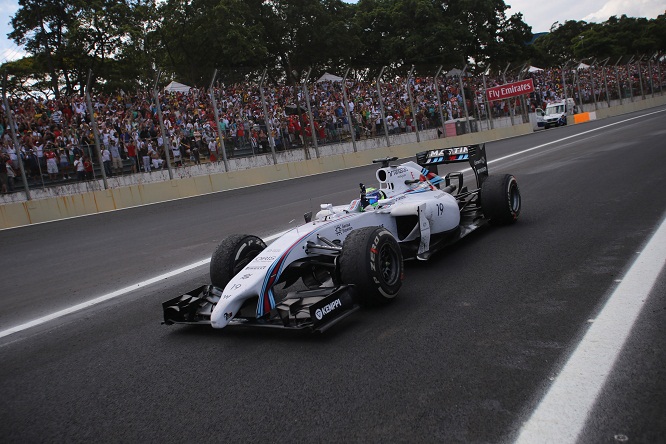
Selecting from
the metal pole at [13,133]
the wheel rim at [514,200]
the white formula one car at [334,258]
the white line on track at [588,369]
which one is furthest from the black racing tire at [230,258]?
the metal pole at [13,133]

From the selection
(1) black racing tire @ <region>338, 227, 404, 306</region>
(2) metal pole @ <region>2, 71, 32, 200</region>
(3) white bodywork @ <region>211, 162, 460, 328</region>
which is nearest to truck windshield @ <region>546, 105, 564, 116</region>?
(2) metal pole @ <region>2, 71, 32, 200</region>

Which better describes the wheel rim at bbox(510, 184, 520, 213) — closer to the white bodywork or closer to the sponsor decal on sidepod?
the white bodywork

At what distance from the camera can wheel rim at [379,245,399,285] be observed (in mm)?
4914

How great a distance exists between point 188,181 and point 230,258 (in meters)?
12.5

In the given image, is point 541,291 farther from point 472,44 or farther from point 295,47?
point 472,44

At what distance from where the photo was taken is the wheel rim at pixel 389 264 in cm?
491

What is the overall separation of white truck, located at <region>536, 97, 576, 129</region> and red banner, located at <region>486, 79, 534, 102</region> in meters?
8.19

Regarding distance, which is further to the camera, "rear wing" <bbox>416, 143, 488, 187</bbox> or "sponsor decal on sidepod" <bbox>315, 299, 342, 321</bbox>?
"rear wing" <bbox>416, 143, 488, 187</bbox>

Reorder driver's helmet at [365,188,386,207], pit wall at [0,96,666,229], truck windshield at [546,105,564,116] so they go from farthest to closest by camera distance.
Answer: truck windshield at [546,105,564,116]
pit wall at [0,96,666,229]
driver's helmet at [365,188,386,207]

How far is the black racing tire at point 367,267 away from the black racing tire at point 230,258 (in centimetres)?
117

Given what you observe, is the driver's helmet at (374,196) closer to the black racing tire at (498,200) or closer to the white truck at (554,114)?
the black racing tire at (498,200)

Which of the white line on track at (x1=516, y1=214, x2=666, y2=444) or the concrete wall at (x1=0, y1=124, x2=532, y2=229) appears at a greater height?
the concrete wall at (x1=0, y1=124, x2=532, y2=229)

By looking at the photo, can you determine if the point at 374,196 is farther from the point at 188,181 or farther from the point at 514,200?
the point at 188,181

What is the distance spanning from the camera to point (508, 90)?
1421 inches
